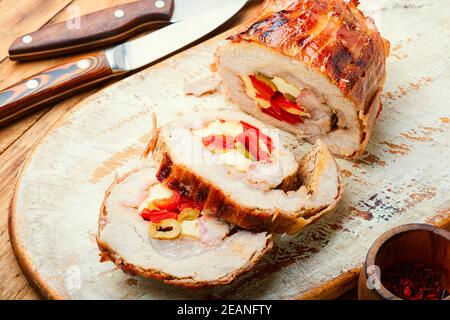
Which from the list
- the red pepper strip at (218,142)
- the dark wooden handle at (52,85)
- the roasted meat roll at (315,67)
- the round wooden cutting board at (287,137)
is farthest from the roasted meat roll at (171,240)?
the dark wooden handle at (52,85)

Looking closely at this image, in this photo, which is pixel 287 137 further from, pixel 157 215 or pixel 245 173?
pixel 157 215

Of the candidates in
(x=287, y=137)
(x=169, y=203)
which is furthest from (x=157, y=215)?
(x=287, y=137)

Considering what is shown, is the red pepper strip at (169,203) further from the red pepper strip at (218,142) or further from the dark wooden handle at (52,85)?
the dark wooden handle at (52,85)

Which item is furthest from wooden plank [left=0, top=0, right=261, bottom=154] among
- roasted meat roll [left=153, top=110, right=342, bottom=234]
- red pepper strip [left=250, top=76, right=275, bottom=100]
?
roasted meat roll [left=153, top=110, right=342, bottom=234]

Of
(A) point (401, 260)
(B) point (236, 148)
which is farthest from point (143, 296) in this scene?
(A) point (401, 260)

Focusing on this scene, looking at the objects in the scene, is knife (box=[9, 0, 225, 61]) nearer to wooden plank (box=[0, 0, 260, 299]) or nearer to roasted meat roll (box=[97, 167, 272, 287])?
wooden plank (box=[0, 0, 260, 299])

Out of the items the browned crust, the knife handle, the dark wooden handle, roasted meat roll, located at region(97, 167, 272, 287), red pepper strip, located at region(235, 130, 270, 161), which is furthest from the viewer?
the knife handle
